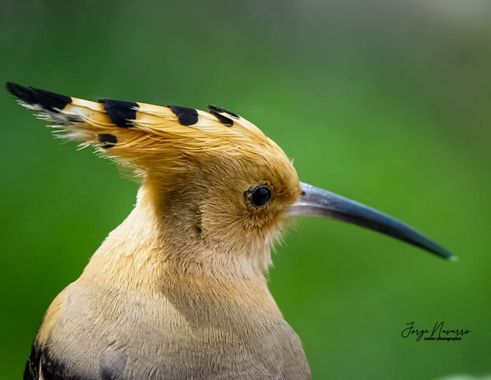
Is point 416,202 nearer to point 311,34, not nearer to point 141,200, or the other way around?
point 311,34

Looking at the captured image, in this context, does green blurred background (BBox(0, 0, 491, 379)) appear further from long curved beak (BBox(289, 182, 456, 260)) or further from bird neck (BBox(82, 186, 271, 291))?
bird neck (BBox(82, 186, 271, 291))

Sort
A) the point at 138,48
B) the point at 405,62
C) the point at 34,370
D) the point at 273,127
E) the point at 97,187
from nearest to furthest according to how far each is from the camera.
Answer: the point at 34,370 < the point at 97,187 < the point at 273,127 < the point at 138,48 < the point at 405,62

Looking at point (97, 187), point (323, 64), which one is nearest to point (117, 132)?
point (97, 187)

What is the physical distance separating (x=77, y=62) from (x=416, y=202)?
1511 mm

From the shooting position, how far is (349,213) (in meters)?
2.16

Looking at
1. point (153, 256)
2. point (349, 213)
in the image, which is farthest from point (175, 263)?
point (349, 213)

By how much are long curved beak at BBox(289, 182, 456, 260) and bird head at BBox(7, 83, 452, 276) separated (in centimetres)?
6

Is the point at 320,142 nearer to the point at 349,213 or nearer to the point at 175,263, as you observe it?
the point at 349,213

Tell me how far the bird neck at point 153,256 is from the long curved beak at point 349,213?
0.26 m

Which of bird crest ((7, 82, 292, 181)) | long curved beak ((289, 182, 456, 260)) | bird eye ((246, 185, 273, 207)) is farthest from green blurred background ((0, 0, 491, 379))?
bird crest ((7, 82, 292, 181))

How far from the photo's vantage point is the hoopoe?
1.69 metres

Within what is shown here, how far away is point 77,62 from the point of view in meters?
4.29


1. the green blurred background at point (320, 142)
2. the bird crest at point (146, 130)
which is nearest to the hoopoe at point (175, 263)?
the bird crest at point (146, 130)

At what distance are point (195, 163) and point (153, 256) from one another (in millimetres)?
180
